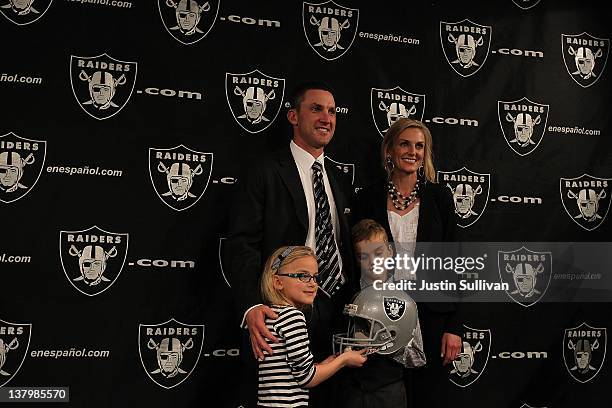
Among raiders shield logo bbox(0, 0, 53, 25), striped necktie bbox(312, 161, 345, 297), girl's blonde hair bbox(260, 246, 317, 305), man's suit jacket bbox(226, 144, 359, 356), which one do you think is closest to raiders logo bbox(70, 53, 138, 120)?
raiders shield logo bbox(0, 0, 53, 25)

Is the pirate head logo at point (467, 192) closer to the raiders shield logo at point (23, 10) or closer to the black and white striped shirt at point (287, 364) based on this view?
the black and white striped shirt at point (287, 364)

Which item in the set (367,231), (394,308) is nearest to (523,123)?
(367,231)

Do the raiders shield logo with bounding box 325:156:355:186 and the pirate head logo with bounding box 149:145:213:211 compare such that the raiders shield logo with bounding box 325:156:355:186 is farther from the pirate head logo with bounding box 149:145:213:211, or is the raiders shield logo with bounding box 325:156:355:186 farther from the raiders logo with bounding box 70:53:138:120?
the raiders logo with bounding box 70:53:138:120

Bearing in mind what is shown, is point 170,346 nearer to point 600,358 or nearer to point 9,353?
point 9,353

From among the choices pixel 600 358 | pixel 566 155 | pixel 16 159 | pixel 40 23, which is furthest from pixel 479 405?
pixel 40 23

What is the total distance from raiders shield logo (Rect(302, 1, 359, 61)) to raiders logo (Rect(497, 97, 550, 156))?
1.00 meters

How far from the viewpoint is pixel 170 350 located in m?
4.05

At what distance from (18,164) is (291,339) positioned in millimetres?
1666

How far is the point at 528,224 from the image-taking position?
15.4ft

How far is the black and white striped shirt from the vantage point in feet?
10.6

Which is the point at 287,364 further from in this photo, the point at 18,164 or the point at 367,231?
the point at 18,164

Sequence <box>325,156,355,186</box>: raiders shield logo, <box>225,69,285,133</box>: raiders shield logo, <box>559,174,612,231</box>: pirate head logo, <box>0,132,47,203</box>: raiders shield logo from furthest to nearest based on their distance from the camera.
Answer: <box>559,174,612,231</box>: pirate head logo
<box>325,156,355,186</box>: raiders shield logo
<box>225,69,285,133</box>: raiders shield logo
<box>0,132,47,203</box>: raiders shield logo

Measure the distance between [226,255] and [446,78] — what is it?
178 centimetres

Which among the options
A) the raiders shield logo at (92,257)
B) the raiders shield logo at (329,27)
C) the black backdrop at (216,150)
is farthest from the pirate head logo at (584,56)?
the raiders shield logo at (92,257)
